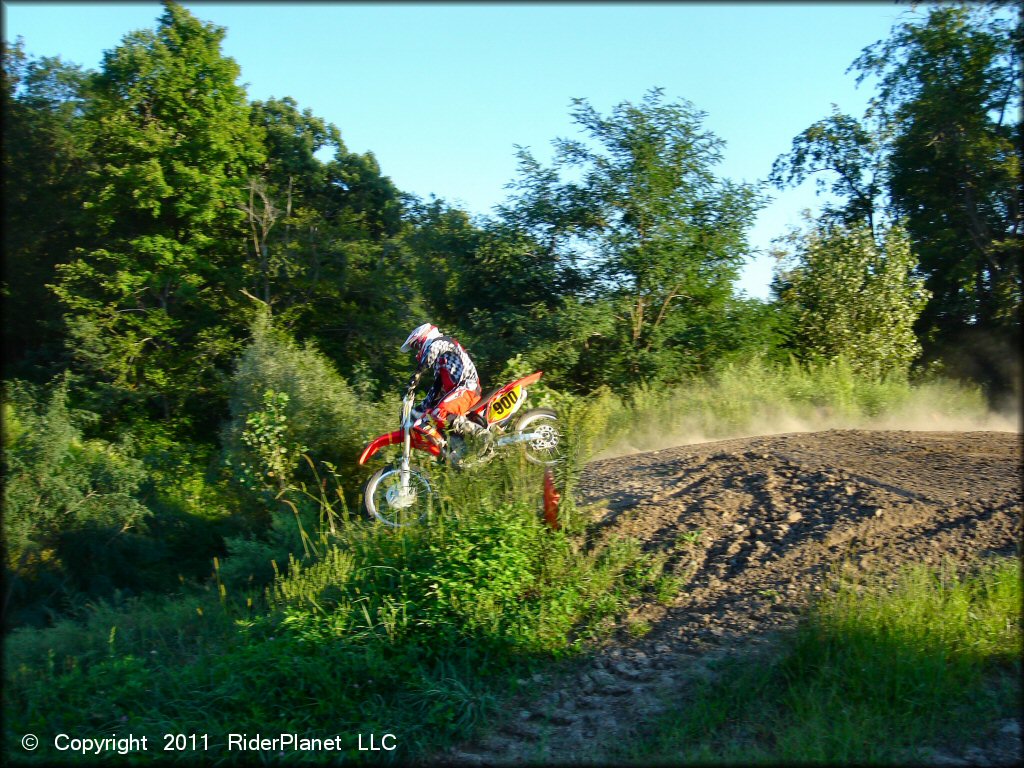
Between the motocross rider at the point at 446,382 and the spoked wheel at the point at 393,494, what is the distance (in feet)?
2.34

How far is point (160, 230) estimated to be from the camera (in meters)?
23.8

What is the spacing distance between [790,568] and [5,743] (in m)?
6.17

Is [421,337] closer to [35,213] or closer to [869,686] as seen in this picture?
[869,686]

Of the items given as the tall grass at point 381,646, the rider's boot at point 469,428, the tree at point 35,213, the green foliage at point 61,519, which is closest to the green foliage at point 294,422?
the green foliage at point 61,519

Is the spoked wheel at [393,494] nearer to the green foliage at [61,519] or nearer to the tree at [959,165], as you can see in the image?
→ the green foliage at [61,519]

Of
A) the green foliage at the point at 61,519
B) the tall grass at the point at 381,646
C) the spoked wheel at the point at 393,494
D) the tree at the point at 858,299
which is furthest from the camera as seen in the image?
the tree at the point at 858,299

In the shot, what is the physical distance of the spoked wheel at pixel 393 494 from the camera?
903cm

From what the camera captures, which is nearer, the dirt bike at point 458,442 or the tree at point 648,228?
the dirt bike at point 458,442

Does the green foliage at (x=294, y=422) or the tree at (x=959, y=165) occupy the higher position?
the tree at (x=959, y=165)

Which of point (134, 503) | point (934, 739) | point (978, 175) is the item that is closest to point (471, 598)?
point (934, 739)

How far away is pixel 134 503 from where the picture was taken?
49.0ft

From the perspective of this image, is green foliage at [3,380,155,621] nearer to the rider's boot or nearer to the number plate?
the rider's boot

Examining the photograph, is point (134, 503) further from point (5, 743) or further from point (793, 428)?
point (793, 428)

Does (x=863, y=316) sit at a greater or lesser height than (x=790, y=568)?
greater
